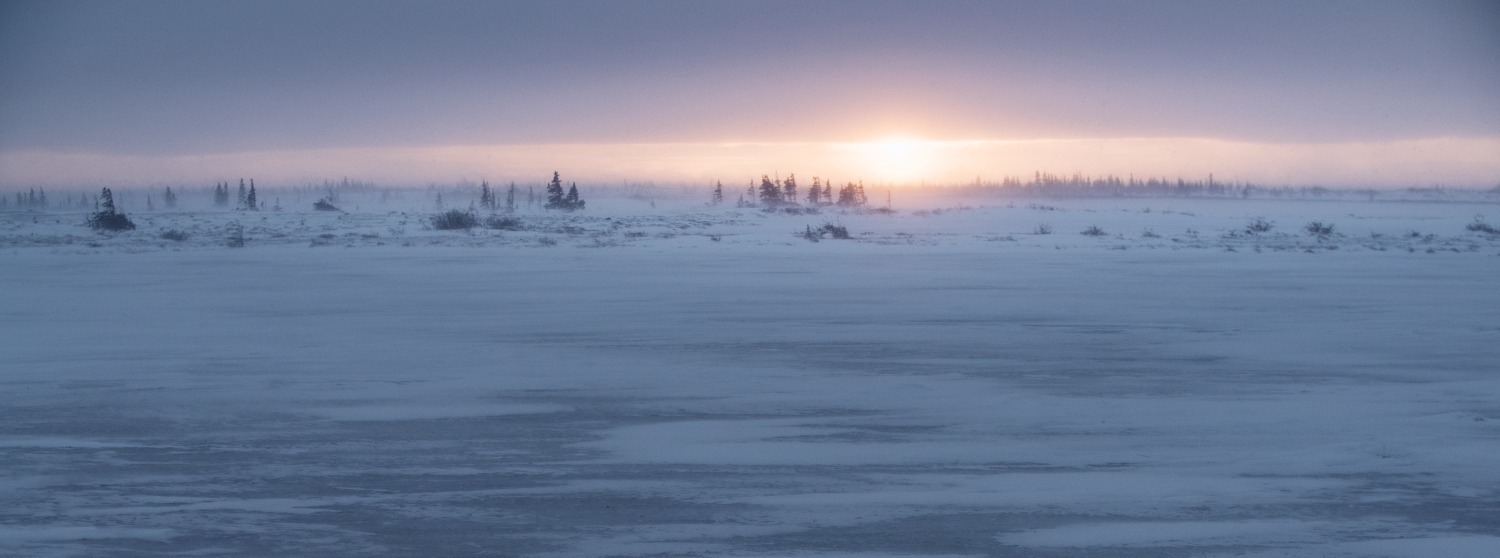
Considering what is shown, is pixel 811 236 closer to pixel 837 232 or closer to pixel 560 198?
pixel 837 232

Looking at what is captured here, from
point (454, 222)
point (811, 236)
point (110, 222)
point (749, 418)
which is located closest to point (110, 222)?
point (110, 222)

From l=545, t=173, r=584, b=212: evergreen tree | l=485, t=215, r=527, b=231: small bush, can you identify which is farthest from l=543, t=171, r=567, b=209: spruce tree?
l=485, t=215, r=527, b=231: small bush

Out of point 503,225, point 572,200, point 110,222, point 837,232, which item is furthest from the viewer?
point 572,200

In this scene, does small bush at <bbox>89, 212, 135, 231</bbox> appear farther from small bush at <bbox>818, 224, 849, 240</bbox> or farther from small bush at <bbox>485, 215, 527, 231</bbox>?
small bush at <bbox>818, 224, 849, 240</bbox>

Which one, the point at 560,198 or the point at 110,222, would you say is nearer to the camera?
the point at 110,222

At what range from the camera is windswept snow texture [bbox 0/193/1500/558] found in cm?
541

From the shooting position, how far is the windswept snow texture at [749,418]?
5.41 meters

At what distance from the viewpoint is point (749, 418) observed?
7.87 m

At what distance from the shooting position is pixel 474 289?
56.2 feet

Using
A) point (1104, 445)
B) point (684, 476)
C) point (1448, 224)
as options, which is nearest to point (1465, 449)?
point (1104, 445)

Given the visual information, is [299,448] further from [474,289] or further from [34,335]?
[474,289]

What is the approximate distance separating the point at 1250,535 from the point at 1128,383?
3998 millimetres

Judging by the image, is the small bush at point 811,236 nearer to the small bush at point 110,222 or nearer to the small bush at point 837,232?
the small bush at point 837,232

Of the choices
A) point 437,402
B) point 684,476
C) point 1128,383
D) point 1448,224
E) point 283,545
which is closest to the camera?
point 283,545
